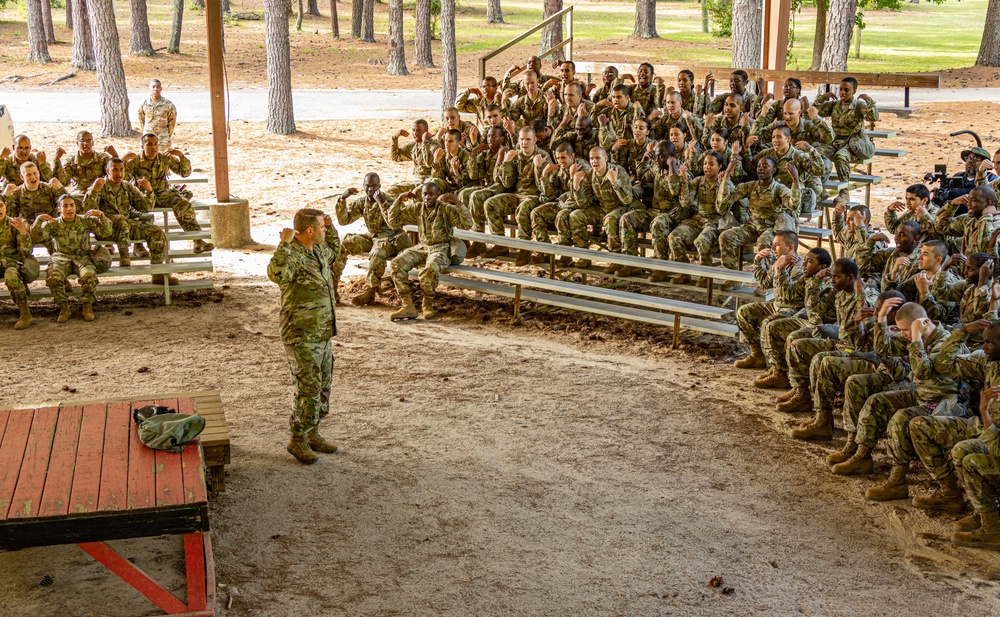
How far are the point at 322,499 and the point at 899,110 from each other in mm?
9892

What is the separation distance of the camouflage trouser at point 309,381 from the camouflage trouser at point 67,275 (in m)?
4.46

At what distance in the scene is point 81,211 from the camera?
1170cm

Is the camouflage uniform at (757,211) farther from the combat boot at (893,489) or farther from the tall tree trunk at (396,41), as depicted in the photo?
the tall tree trunk at (396,41)

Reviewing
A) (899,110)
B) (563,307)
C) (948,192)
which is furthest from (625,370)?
(899,110)

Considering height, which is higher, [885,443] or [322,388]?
[322,388]

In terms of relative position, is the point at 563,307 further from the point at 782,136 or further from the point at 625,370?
the point at 782,136

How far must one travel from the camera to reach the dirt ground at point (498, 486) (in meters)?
5.96

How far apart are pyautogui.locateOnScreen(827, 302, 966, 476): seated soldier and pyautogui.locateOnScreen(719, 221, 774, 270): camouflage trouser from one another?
3251mm

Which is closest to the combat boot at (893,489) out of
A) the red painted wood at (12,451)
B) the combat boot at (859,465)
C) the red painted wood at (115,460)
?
the combat boot at (859,465)

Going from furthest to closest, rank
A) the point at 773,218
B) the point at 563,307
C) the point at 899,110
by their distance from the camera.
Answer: the point at 899,110 → the point at 563,307 → the point at 773,218

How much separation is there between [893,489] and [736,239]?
13.6 ft

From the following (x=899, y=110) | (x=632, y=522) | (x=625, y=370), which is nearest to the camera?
(x=632, y=522)

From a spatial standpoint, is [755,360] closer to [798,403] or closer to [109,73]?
[798,403]

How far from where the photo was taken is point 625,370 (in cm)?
976
